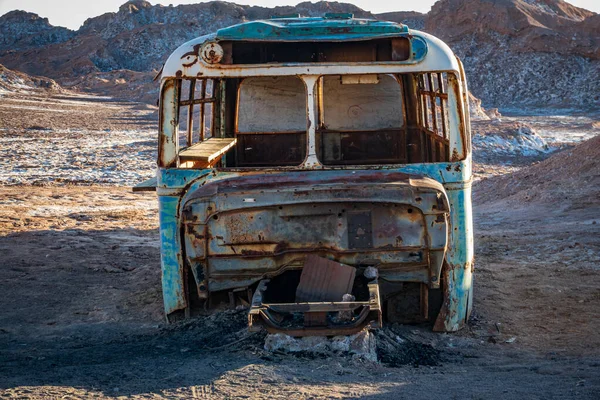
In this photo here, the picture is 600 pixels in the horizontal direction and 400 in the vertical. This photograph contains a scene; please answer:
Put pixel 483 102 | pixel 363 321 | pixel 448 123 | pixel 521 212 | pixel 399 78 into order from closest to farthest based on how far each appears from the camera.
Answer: pixel 363 321, pixel 448 123, pixel 399 78, pixel 521 212, pixel 483 102

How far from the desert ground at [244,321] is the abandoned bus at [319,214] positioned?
0.26 m

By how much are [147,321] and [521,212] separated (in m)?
7.18

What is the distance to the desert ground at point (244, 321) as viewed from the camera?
412 cm

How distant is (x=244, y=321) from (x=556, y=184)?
341 inches

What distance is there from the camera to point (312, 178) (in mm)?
4781

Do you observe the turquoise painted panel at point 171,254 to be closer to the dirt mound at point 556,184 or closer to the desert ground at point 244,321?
the desert ground at point 244,321

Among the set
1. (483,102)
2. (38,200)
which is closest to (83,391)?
(38,200)

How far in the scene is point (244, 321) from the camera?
5.11m

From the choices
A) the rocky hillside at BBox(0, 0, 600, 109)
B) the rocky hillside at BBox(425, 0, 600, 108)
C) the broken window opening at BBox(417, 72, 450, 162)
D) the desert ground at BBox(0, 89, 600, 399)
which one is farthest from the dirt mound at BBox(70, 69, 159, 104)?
the broken window opening at BBox(417, 72, 450, 162)

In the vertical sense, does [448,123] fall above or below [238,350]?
above

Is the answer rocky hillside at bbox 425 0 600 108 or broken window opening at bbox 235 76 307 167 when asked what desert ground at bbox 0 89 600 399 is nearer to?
broken window opening at bbox 235 76 307 167

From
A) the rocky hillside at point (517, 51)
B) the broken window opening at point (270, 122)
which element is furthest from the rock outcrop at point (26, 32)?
the broken window opening at point (270, 122)

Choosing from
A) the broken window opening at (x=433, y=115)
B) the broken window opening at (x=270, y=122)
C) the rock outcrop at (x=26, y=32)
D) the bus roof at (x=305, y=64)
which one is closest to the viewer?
the bus roof at (x=305, y=64)

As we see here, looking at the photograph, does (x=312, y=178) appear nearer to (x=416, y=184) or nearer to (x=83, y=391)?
(x=416, y=184)
